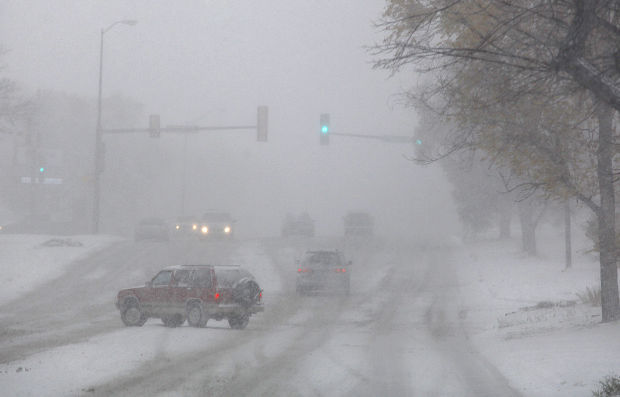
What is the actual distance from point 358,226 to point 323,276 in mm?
23539

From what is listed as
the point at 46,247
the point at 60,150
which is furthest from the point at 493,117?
the point at 60,150

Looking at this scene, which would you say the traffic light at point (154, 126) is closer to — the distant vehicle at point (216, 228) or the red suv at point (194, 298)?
the distant vehicle at point (216, 228)

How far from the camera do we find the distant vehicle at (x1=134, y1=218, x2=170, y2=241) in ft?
138

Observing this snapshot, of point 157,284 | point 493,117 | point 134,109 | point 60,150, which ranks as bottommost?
point 157,284

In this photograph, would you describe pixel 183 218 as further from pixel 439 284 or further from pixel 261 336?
pixel 261 336

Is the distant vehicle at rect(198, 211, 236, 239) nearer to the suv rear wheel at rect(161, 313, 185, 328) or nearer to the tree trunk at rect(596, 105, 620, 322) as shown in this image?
the suv rear wheel at rect(161, 313, 185, 328)

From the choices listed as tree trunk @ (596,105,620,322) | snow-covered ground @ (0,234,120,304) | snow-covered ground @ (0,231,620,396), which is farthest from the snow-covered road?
tree trunk @ (596,105,620,322)

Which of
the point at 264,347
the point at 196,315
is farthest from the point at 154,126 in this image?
the point at 264,347

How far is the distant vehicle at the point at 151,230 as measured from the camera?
1661 inches

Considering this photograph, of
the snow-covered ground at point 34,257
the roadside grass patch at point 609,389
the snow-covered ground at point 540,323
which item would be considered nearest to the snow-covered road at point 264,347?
the snow-covered ground at point 540,323

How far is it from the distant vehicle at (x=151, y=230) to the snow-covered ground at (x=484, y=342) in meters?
13.0

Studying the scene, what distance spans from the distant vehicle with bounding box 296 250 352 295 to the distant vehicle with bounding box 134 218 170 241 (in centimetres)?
2036

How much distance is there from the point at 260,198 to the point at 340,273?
11703cm

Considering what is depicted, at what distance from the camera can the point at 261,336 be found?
15211 millimetres
